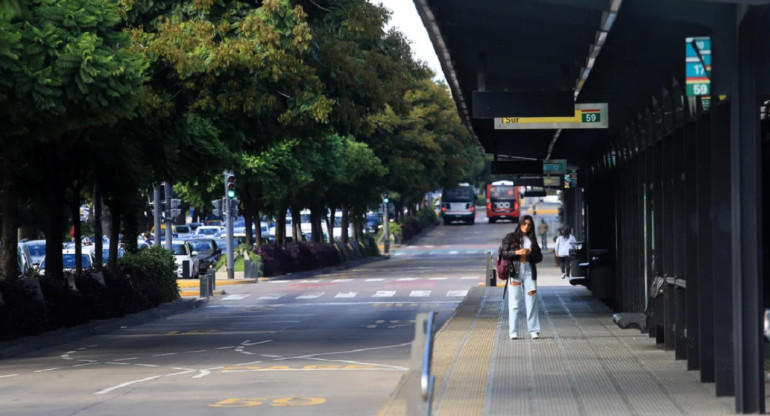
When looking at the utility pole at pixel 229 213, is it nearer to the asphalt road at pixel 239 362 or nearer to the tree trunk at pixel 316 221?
the asphalt road at pixel 239 362

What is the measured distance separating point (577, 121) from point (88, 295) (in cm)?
1174

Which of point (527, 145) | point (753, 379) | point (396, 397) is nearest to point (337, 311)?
point (527, 145)

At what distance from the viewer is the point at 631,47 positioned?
52.7ft

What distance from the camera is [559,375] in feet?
51.5

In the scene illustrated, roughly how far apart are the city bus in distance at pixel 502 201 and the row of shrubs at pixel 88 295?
81.4 m

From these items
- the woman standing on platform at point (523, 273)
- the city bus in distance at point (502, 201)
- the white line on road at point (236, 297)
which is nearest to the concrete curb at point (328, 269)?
the white line on road at point (236, 297)

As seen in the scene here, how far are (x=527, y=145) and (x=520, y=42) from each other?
16.4 meters

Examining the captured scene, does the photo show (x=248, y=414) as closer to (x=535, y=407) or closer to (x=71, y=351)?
(x=535, y=407)

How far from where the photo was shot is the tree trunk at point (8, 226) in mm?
26516

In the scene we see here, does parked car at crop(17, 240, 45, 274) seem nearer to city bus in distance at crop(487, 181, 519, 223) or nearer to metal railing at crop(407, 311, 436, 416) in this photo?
metal railing at crop(407, 311, 436, 416)

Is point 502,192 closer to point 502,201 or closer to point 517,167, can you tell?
point 502,201

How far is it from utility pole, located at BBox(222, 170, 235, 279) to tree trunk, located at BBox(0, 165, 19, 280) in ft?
70.1

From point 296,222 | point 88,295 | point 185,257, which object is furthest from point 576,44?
point 296,222

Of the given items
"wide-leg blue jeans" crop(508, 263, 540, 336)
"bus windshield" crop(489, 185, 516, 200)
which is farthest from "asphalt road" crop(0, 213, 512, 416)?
"bus windshield" crop(489, 185, 516, 200)
